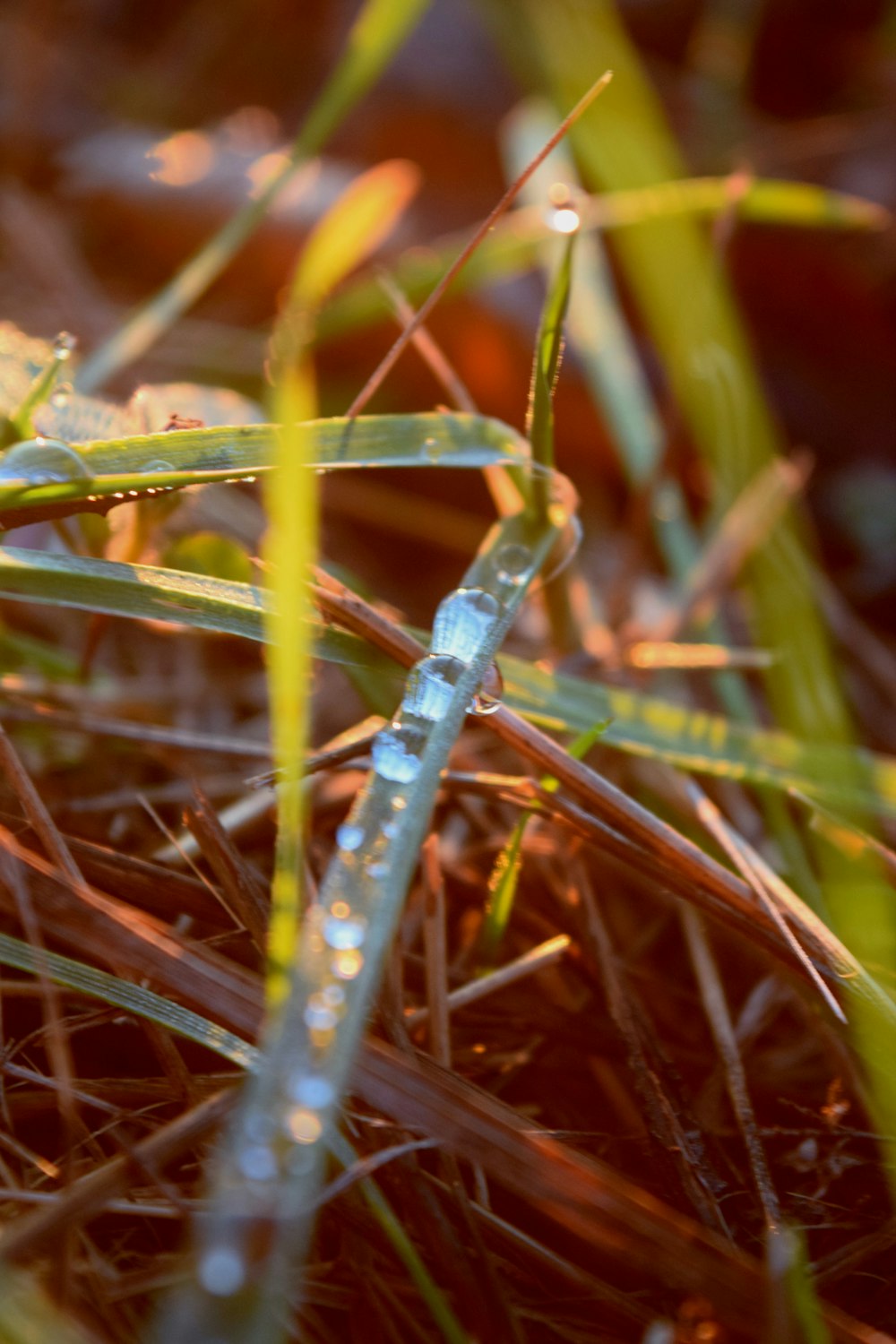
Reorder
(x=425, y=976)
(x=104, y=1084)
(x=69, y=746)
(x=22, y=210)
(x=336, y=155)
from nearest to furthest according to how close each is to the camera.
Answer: (x=104, y=1084), (x=425, y=976), (x=69, y=746), (x=22, y=210), (x=336, y=155)

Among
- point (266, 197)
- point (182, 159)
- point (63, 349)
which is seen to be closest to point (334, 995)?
point (63, 349)

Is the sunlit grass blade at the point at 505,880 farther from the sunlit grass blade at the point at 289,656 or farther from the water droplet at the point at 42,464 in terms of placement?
the water droplet at the point at 42,464

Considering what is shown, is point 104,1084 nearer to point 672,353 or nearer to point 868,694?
point 868,694

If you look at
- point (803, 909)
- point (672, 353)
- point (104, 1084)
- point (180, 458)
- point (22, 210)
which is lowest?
point (104, 1084)

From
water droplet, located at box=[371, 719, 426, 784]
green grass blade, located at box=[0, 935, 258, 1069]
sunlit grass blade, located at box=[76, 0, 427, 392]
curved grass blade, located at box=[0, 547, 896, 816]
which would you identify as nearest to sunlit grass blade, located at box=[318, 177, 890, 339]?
sunlit grass blade, located at box=[76, 0, 427, 392]

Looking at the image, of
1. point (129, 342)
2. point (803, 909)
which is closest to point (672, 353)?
point (129, 342)

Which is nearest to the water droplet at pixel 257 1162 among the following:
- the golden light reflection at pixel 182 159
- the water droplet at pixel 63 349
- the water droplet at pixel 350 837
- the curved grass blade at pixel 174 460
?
the water droplet at pixel 350 837
